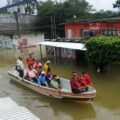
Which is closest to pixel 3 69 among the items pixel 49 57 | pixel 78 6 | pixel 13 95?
pixel 49 57

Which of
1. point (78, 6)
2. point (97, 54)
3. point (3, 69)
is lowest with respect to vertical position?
point (3, 69)

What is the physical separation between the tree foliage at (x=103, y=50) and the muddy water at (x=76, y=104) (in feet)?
4.14

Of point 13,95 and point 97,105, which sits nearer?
point 97,105

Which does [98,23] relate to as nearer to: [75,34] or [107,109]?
[75,34]

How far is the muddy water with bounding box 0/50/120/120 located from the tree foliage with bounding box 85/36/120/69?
4.14ft

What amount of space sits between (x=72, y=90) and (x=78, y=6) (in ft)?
118

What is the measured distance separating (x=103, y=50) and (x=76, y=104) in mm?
6064

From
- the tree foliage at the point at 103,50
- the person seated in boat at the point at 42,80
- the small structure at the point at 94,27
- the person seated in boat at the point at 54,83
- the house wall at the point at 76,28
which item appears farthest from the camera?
the house wall at the point at 76,28

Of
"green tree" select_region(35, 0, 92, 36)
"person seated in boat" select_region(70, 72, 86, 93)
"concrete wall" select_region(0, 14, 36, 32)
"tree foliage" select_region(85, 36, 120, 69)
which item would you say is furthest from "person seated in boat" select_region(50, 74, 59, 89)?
"concrete wall" select_region(0, 14, 36, 32)

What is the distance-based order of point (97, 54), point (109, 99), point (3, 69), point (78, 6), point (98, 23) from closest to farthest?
point (109, 99) → point (97, 54) → point (3, 69) → point (98, 23) → point (78, 6)

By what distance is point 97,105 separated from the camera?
1491 centimetres

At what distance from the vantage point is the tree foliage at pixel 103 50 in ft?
64.7

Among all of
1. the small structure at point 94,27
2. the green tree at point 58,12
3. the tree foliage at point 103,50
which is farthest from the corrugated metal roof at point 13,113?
the green tree at point 58,12

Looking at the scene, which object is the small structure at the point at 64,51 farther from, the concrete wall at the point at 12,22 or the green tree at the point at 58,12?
the concrete wall at the point at 12,22
